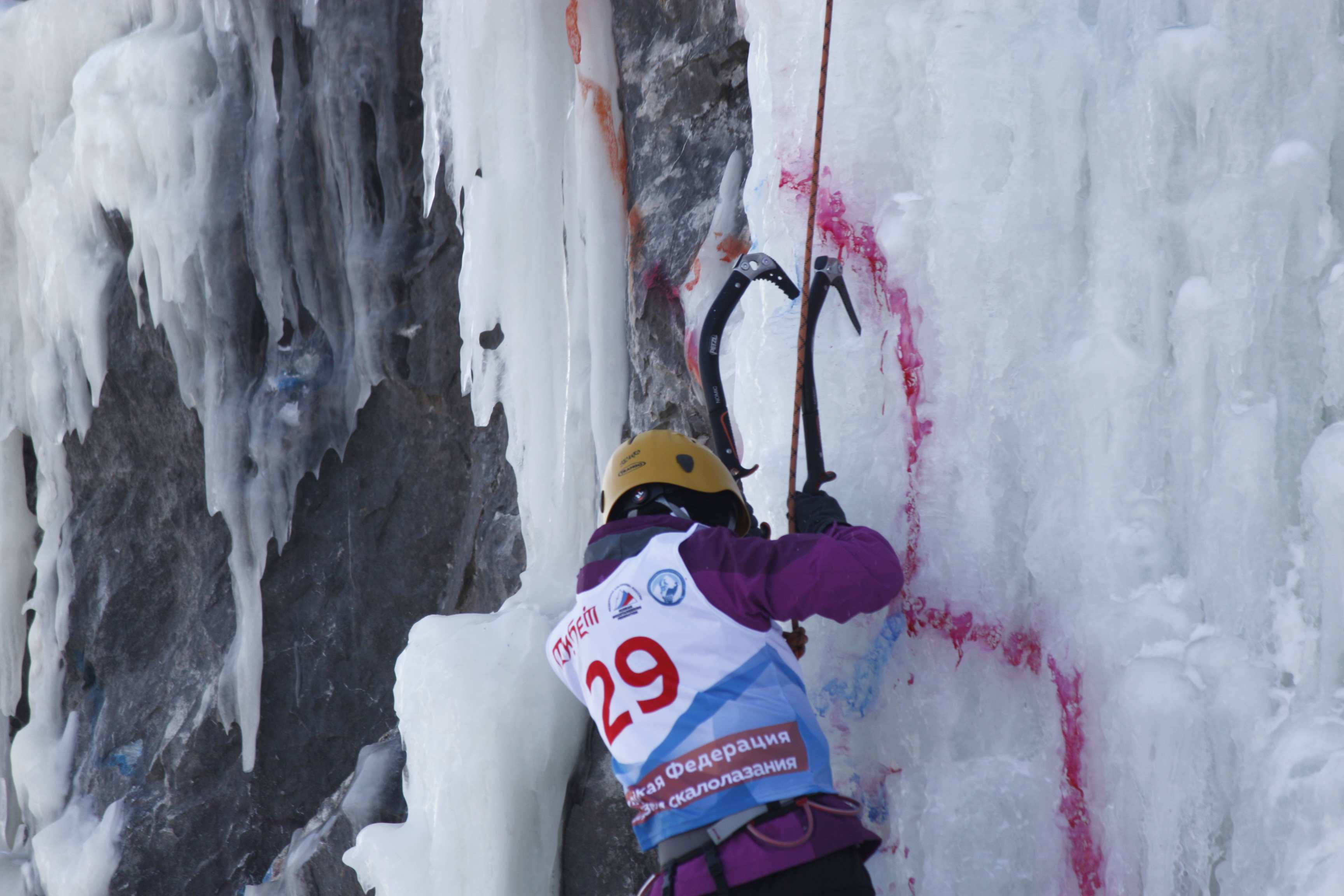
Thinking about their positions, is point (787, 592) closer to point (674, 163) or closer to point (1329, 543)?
point (1329, 543)

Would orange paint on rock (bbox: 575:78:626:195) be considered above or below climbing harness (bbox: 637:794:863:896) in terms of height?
above

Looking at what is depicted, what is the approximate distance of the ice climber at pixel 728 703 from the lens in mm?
1799

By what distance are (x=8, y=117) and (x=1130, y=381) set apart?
578cm

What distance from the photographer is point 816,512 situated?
206 centimetres

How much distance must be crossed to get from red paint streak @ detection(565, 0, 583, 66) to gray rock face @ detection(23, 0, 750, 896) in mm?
1009

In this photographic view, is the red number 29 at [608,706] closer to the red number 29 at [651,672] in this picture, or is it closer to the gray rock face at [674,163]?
the red number 29 at [651,672]

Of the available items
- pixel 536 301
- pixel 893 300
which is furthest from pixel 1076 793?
pixel 536 301

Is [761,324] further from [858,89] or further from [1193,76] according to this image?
[1193,76]

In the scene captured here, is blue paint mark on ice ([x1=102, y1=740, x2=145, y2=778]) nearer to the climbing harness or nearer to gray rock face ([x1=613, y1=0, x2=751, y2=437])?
gray rock face ([x1=613, y1=0, x2=751, y2=437])

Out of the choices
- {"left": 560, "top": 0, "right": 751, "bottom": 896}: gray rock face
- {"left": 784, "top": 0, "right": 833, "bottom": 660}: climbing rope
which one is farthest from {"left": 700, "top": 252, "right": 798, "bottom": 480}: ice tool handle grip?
{"left": 560, "top": 0, "right": 751, "bottom": 896}: gray rock face

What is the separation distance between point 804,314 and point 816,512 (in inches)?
14.7

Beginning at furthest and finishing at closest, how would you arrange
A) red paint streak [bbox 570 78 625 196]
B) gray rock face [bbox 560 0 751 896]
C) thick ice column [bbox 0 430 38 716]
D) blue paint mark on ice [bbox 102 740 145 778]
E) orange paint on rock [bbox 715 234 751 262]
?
1. thick ice column [bbox 0 430 38 716]
2. blue paint mark on ice [bbox 102 740 145 778]
3. red paint streak [bbox 570 78 625 196]
4. gray rock face [bbox 560 0 751 896]
5. orange paint on rock [bbox 715 234 751 262]

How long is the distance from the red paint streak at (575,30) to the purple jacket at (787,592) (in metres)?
2.69

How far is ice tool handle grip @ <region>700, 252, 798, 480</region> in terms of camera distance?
2293 millimetres
